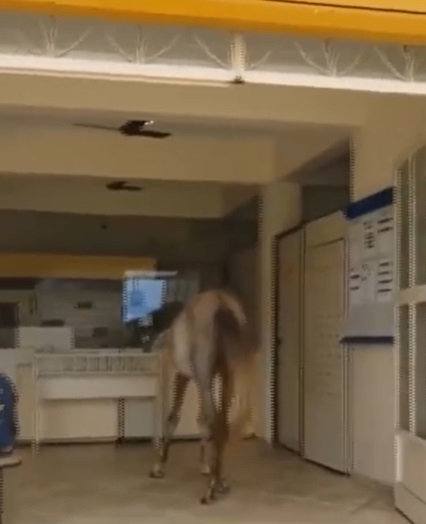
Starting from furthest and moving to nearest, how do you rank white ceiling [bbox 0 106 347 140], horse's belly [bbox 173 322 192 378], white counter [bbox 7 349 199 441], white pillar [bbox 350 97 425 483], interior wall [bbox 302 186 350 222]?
white counter [bbox 7 349 199 441], interior wall [bbox 302 186 350 222], white ceiling [bbox 0 106 347 140], horse's belly [bbox 173 322 192 378], white pillar [bbox 350 97 425 483]

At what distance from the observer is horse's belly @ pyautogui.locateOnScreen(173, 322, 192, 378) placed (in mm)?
6758

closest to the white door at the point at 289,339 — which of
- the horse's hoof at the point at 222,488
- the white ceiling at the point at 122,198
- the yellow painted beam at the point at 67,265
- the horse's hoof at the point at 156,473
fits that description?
the white ceiling at the point at 122,198

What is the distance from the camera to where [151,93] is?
705 centimetres

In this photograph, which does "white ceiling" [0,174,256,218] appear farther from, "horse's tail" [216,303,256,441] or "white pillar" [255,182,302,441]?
"horse's tail" [216,303,256,441]

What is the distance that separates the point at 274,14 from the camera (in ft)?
10.4

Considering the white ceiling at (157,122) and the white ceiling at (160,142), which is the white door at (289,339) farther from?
the white ceiling at (157,122)

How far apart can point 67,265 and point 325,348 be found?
12.7ft

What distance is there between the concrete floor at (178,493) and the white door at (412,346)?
11.2 inches

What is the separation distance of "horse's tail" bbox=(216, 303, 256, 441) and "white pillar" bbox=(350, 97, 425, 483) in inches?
40.6

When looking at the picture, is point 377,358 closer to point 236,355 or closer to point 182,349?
point 236,355

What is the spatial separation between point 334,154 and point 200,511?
3548mm

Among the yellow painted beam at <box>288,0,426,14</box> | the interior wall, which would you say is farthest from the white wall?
the yellow painted beam at <box>288,0,426,14</box>

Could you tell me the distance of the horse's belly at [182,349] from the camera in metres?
6.76

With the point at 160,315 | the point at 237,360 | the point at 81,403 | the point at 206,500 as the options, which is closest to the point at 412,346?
the point at 237,360
